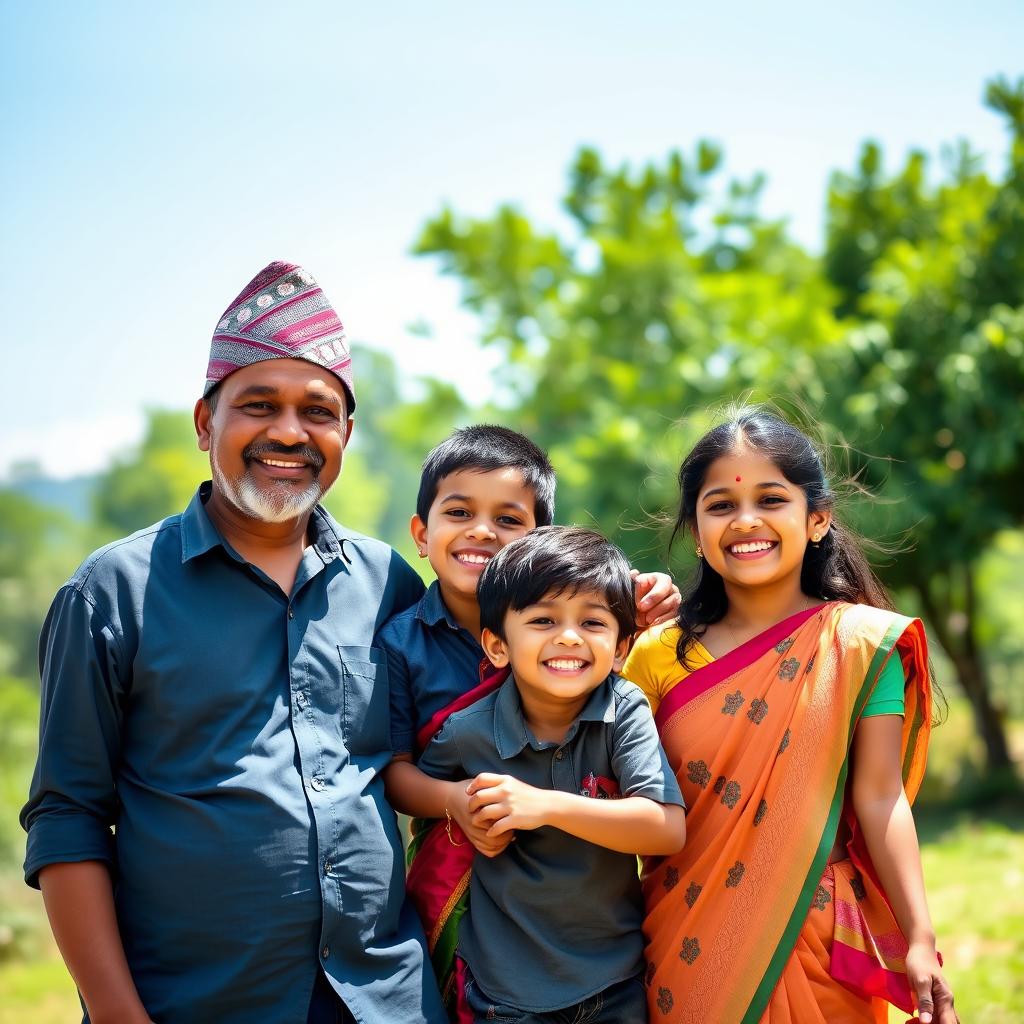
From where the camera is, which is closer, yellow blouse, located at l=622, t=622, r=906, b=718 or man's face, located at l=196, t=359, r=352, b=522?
man's face, located at l=196, t=359, r=352, b=522

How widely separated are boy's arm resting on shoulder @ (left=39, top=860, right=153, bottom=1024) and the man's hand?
821 millimetres

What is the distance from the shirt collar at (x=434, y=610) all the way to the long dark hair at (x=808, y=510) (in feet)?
2.25

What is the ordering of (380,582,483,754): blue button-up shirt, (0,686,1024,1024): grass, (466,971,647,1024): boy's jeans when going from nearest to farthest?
(466,971,647,1024): boy's jeans → (380,582,483,754): blue button-up shirt → (0,686,1024,1024): grass

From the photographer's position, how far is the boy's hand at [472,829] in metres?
2.44

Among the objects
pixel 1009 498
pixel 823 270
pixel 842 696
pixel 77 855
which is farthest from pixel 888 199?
pixel 77 855

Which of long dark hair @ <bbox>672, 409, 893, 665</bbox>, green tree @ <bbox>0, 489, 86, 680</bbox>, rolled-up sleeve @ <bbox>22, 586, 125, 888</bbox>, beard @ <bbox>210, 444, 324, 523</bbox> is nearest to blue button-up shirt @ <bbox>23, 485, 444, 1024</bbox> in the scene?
Answer: rolled-up sleeve @ <bbox>22, 586, 125, 888</bbox>

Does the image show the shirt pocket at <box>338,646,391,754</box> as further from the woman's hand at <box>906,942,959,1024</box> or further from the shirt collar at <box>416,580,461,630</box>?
the woman's hand at <box>906,942,959,1024</box>

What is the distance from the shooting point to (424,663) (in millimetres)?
2842

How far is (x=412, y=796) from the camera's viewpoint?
104 inches

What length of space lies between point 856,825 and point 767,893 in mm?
318

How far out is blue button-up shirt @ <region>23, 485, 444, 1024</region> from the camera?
237 centimetres

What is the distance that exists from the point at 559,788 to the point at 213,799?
0.84 m

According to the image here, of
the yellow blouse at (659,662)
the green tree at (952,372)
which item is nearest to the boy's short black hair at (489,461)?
the yellow blouse at (659,662)

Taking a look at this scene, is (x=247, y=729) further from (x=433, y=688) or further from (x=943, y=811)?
(x=943, y=811)
